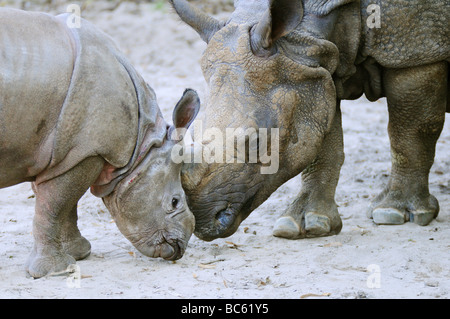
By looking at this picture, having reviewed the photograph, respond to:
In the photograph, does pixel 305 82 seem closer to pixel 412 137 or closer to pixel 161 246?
pixel 412 137

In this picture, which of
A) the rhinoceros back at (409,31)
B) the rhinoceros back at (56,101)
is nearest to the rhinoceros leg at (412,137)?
the rhinoceros back at (409,31)

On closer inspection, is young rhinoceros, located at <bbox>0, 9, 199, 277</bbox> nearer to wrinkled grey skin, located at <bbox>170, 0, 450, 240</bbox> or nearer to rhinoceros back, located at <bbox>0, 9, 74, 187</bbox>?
rhinoceros back, located at <bbox>0, 9, 74, 187</bbox>

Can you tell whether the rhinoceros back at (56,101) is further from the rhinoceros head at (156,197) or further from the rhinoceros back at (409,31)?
the rhinoceros back at (409,31)

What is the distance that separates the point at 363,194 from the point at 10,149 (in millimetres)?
3859

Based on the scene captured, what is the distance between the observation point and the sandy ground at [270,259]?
15.3 feet

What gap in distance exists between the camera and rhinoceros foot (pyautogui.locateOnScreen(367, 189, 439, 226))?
638cm

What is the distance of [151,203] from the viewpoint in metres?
4.98

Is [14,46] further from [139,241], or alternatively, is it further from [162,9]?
[162,9]

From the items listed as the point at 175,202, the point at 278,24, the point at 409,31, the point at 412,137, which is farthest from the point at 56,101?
the point at 412,137

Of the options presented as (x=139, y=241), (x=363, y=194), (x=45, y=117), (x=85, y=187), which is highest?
(x=45, y=117)

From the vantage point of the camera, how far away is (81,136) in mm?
4633

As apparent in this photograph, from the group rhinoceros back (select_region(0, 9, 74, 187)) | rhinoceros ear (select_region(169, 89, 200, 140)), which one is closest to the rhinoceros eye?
rhinoceros ear (select_region(169, 89, 200, 140))
